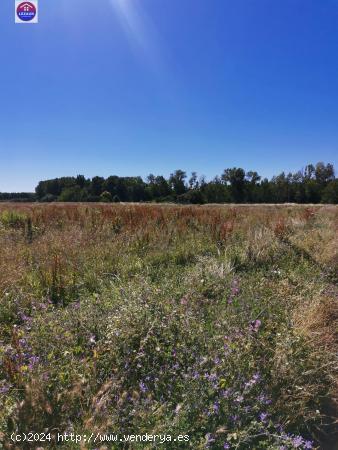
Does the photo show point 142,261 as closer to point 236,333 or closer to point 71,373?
point 236,333

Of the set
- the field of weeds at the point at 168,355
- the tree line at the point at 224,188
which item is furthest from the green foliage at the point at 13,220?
the tree line at the point at 224,188

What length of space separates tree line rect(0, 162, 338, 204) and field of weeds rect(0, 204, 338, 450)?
54.1 metres

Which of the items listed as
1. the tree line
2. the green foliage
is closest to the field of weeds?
the green foliage

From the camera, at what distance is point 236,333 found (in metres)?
2.62

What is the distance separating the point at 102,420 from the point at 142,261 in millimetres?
3244

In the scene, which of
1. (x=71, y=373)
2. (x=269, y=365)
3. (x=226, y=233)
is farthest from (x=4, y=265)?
(x=226, y=233)

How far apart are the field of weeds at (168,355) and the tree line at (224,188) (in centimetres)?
5414

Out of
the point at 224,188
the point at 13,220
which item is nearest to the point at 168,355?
the point at 13,220

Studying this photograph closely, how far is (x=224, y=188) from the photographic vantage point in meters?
71.9

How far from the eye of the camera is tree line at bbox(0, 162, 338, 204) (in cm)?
6206

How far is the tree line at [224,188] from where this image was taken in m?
62.1

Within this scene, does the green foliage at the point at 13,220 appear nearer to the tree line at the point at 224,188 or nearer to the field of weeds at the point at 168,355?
the field of weeds at the point at 168,355

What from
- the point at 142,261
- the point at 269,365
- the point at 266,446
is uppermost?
the point at 142,261

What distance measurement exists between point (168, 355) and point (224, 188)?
71.4 m
